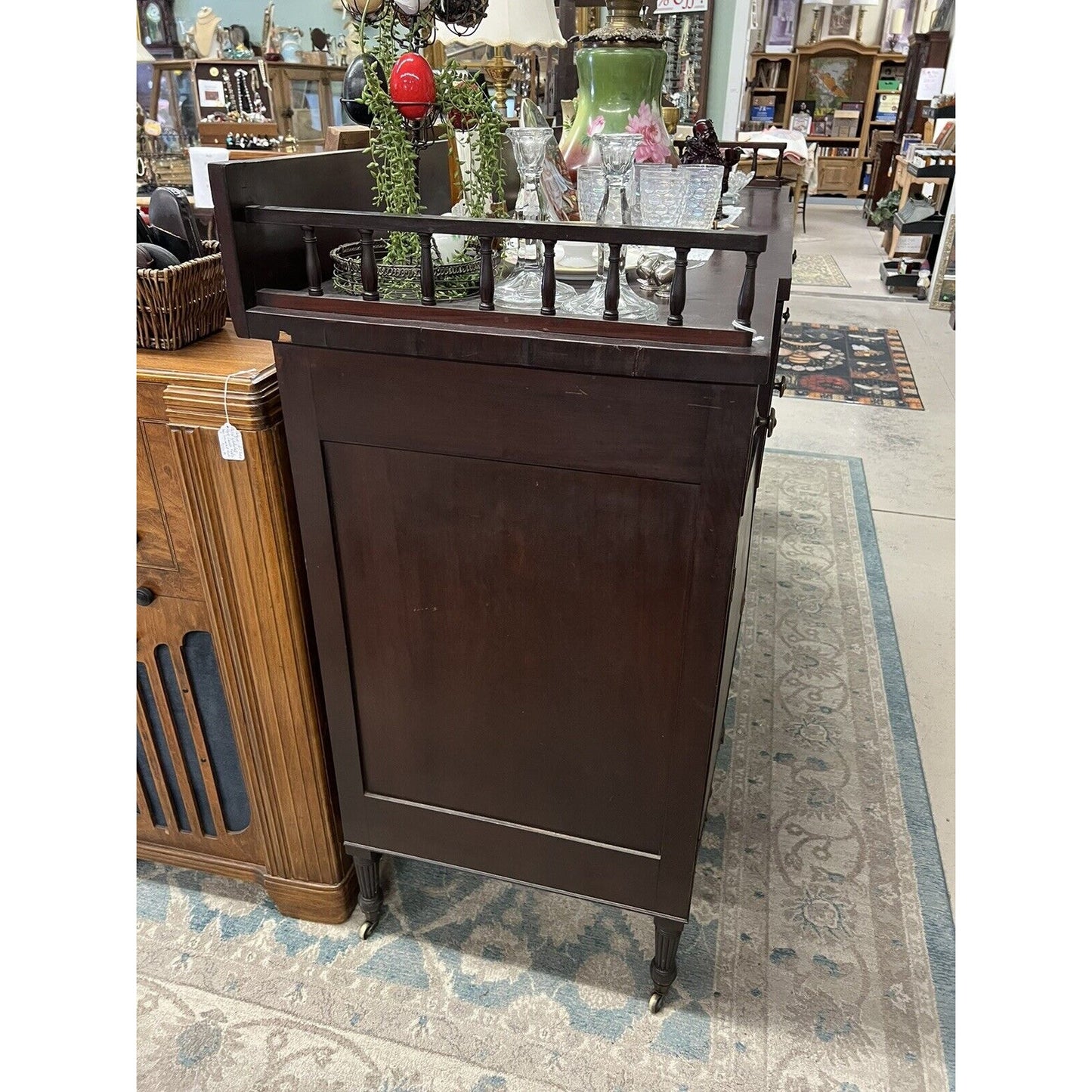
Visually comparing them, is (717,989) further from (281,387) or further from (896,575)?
(896,575)

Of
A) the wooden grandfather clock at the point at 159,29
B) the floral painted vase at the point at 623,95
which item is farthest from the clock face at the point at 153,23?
the floral painted vase at the point at 623,95

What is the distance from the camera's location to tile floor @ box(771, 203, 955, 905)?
1859mm

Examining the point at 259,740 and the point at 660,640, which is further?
the point at 259,740

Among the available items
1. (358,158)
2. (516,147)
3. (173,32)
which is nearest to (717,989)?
(516,147)

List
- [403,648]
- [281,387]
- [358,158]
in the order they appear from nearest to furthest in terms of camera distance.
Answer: [281,387]
[403,648]
[358,158]

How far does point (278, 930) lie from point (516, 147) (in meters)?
1.29

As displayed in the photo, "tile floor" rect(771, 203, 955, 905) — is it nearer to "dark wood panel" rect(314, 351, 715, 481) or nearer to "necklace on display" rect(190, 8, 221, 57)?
"dark wood panel" rect(314, 351, 715, 481)

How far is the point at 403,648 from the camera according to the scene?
3.61 feet

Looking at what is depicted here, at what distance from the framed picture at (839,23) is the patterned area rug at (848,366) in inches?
275

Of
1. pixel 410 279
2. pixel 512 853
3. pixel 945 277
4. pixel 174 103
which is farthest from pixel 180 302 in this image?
pixel 945 277

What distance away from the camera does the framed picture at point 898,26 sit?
30.6ft

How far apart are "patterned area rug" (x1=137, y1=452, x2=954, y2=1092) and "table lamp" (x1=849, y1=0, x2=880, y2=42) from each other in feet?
33.9

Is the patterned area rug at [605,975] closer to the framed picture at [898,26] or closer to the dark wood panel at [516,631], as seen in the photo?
the dark wood panel at [516,631]

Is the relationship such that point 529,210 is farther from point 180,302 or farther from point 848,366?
point 848,366
